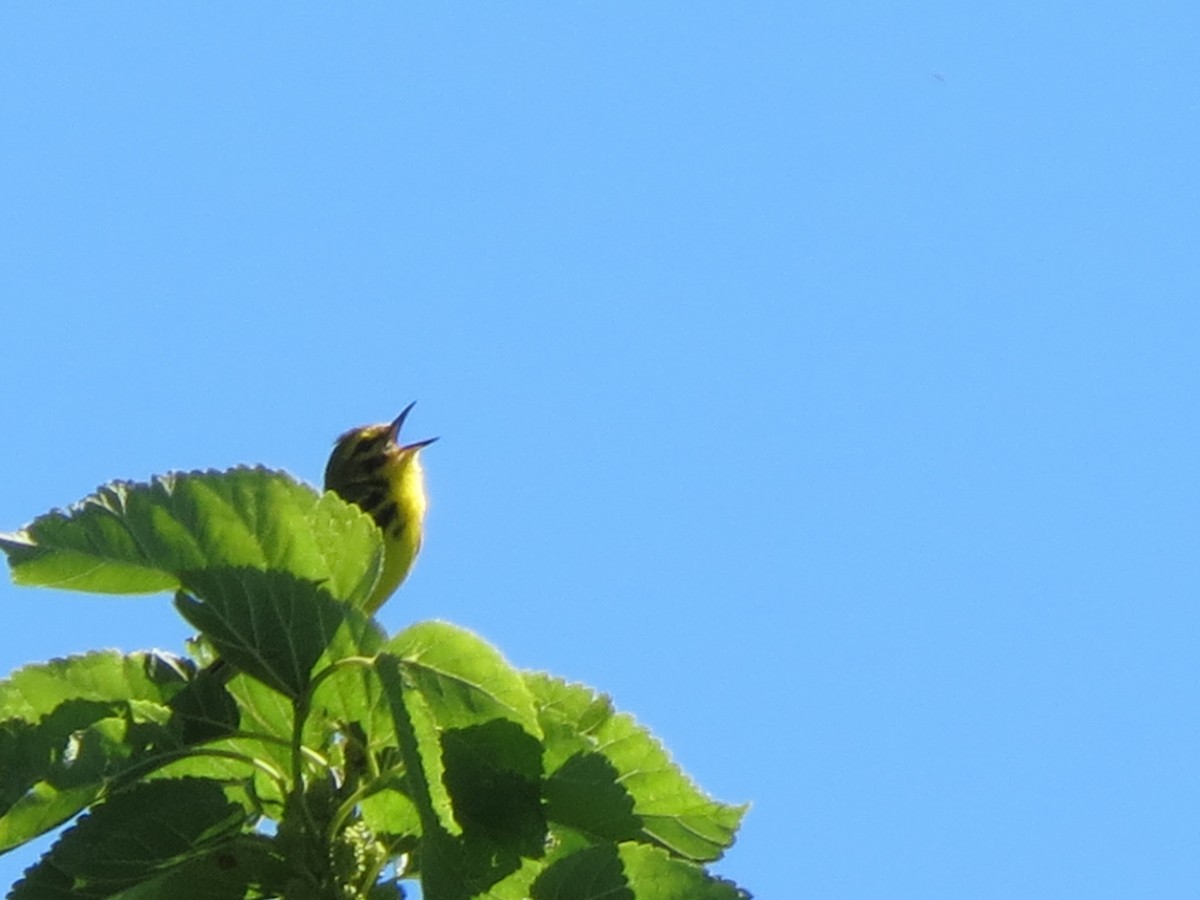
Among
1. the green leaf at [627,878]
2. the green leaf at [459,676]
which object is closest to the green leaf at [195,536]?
the green leaf at [459,676]

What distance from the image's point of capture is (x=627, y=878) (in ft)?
8.61

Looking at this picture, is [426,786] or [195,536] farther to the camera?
[195,536]

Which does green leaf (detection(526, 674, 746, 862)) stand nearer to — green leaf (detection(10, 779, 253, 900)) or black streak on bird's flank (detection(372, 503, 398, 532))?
green leaf (detection(10, 779, 253, 900))

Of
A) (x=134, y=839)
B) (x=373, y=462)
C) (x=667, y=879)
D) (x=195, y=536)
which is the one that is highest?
(x=373, y=462)

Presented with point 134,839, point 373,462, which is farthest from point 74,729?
point 373,462

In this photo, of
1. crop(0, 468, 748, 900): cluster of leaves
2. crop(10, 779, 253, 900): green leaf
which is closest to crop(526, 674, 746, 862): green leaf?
crop(0, 468, 748, 900): cluster of leaves

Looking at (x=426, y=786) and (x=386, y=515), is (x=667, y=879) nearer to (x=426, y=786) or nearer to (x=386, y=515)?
(x=426, y=786)

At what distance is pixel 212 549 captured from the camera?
2.70 m

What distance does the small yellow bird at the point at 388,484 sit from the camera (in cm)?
855

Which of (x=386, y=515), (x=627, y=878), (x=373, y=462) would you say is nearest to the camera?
(x=627, y=878)

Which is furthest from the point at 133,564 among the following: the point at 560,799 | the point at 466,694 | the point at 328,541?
the point at 560,799

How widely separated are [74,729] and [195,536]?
0.36m

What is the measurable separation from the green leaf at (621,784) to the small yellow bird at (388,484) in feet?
17.9

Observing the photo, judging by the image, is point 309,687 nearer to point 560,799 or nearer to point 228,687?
point 228,687
